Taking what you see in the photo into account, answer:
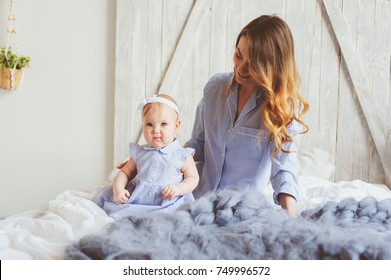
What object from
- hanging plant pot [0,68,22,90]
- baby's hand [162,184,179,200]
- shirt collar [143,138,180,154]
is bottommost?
baby's hand [162,184,179,200]

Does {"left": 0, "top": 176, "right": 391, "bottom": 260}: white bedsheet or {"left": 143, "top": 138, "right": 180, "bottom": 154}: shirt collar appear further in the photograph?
{"left": 143, "top": 138, "right": 180, "bottom": 154}: shirt collar

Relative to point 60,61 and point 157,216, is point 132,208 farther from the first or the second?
point 60,61

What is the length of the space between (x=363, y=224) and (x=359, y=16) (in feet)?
7.67

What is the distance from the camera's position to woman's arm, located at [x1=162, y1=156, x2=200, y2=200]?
71.4 inches

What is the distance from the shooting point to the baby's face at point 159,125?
1922 mm

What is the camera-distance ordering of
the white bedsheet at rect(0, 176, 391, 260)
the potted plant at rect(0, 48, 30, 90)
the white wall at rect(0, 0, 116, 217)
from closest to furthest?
1. the white bedsheet at rect(0, 176, 391, 260)
2. the potted plant at rect(0, 48, 30, 90)
3. the white wall at rect(0, 0, 116, 217)

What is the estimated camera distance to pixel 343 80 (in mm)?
3539

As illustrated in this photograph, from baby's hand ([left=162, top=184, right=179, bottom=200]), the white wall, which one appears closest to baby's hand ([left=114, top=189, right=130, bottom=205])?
baby's hand ([left=162, top=184, right=179, bottom=200])

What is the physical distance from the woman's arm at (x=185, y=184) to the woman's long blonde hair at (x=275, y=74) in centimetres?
29

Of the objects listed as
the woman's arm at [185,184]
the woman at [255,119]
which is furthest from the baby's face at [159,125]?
the woman at [255,119]

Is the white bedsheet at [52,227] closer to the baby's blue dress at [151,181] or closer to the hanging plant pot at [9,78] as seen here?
the baby's blue dress at [151,181]

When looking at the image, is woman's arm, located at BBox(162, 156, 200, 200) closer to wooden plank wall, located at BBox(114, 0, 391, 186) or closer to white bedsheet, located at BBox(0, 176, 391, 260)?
white bedsheet, located at BBox(0, 176, 391, 260)

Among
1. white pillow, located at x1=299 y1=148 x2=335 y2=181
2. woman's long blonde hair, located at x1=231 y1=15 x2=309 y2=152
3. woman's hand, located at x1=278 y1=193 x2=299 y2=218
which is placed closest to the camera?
woman's hand, located at x1=278 y1=193 x2=299 y2=218
